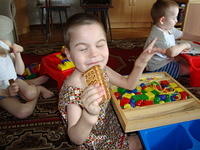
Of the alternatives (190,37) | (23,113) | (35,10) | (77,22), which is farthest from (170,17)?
(35,10)

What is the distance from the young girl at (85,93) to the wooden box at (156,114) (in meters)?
0.09

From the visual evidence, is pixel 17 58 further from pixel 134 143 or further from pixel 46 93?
pixel 134 143

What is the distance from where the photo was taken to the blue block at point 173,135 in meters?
0.78

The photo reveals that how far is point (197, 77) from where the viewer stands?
4.54 ft

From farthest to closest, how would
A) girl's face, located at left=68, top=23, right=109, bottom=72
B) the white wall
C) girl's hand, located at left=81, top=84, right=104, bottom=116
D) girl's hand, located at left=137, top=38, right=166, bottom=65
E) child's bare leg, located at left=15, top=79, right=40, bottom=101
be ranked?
the white wall
child's bare leg, located at left=15, top=79, right=40, bottom=101
girl's hand, located at left=137, top=38, right=166, bottom=65
girl's face, located at left=68, top=23, right=109, bottom=72
girl's hand, located at left=81, top=84, right=104, bottom=116

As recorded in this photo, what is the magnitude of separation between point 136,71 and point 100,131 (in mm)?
282

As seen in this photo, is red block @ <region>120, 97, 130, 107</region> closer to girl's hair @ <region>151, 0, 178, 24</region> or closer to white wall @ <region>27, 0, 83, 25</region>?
girl's hair @ <region>151, 0, 178, 24</region>

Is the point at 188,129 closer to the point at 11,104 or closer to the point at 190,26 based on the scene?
the point at 11,104

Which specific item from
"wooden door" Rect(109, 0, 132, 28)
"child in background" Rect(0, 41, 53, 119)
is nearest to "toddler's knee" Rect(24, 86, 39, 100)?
"child in background" Rect(0, 41, 53, 119)

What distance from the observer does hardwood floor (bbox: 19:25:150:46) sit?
2789mm

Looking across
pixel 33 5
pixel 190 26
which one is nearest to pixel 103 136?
pixel 190 26

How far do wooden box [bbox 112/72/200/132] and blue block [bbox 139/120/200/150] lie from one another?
2 cm

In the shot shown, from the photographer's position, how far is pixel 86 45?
585 millimetres

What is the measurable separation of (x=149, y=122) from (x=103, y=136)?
0.22 meters
